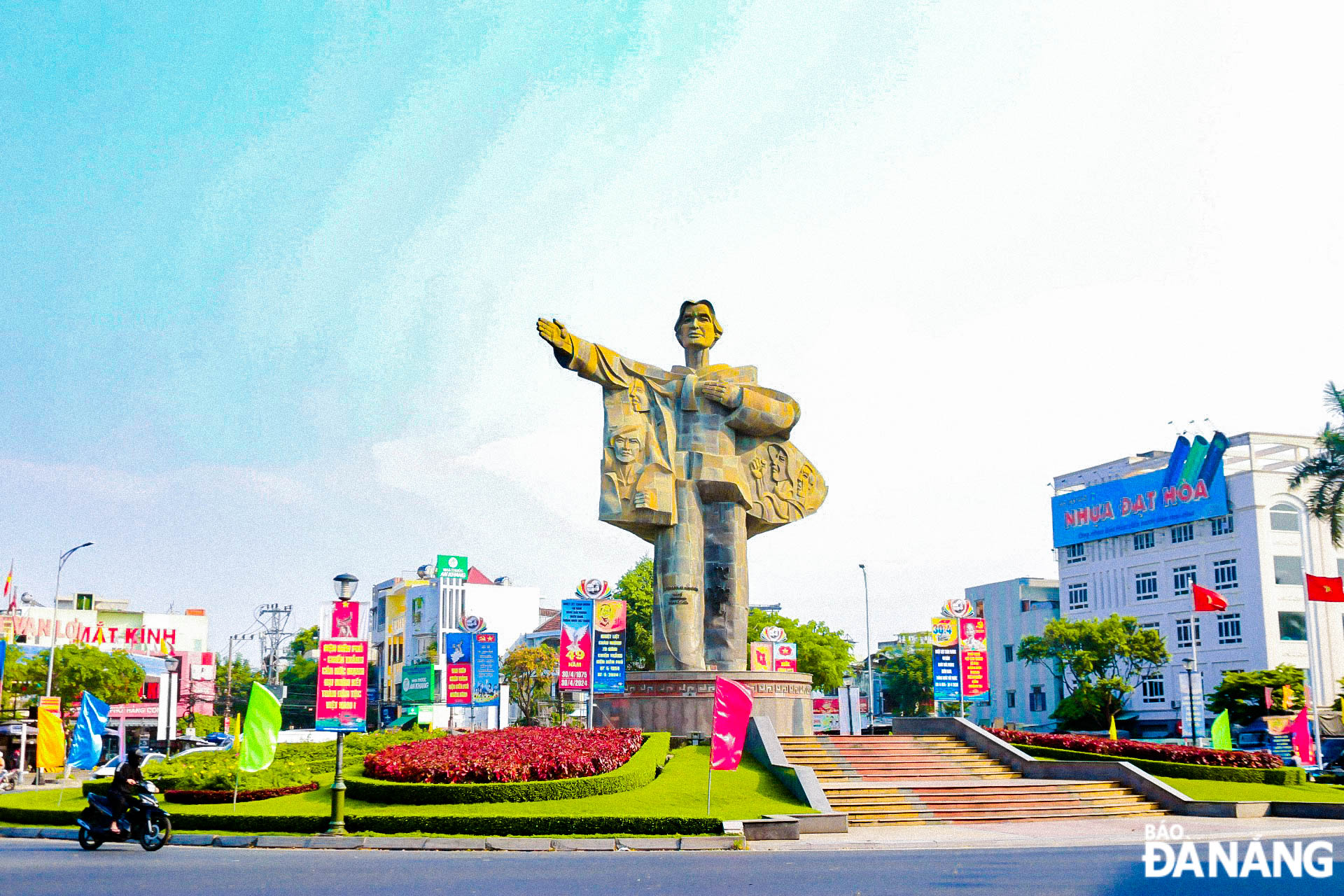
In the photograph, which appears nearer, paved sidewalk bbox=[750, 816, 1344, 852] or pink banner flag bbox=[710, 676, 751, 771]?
→ paved sidewalk bbox=[750, 816, 1344, 852]

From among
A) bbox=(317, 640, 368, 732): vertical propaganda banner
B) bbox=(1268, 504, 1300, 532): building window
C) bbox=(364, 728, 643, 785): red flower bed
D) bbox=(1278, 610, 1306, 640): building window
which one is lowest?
bbox=(364, 728, 643, 785): red flower bed

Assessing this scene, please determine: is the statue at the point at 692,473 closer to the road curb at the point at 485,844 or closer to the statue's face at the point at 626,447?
the statue's face at the point at 626,447

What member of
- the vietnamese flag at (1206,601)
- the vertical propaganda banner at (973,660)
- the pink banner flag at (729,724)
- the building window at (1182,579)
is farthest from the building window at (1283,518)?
the pink banner flag at (729,724)

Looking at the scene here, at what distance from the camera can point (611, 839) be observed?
659 inches

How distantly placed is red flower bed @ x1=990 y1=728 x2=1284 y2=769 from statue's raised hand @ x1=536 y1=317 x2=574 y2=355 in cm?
1344

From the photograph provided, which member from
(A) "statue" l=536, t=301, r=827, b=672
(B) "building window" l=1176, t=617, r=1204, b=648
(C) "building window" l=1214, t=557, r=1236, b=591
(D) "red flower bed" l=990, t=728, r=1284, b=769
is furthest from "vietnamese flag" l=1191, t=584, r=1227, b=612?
(B) "building window" l=1176, t=617, r=1204, b=648

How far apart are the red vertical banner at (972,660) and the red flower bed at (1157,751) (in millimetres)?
7577

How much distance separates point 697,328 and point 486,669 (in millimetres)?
19466

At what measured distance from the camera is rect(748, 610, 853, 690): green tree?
66625 millimetres

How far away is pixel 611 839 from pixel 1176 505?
56.6m

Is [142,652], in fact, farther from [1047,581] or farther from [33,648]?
[1047,581]

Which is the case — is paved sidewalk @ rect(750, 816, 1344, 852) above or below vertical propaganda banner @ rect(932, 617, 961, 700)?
below

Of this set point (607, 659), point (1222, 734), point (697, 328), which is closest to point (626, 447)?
point (697, 328)

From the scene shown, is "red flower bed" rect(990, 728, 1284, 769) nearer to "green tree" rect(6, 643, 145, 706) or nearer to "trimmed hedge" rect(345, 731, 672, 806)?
"trimmed hedge" rect(345, 731, 672, 806)
